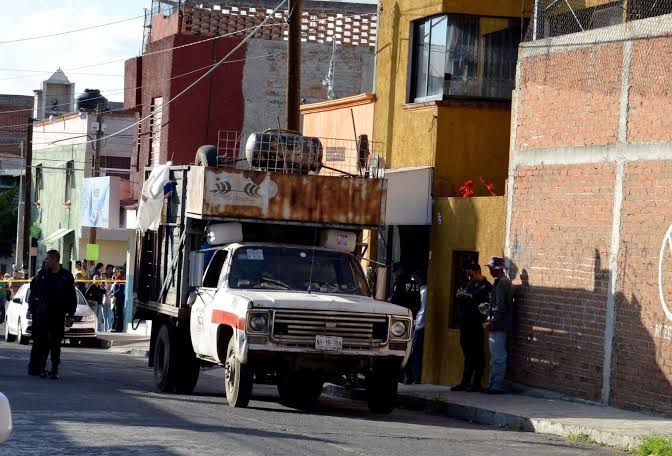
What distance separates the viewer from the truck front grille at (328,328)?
1496 centimetres

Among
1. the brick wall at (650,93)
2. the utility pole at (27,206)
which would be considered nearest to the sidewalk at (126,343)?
the utility pole at (27,206)

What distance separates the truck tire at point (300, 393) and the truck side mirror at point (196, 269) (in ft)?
5.56

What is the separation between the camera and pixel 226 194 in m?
16.6

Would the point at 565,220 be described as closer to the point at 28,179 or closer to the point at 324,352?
the point at 324,352

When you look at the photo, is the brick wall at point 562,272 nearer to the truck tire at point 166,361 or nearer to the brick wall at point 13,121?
the truck tire at point 166,361

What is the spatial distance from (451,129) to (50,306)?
780cm

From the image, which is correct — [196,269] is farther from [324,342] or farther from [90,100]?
[90,100]

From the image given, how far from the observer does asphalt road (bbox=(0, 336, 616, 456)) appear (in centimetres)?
1129

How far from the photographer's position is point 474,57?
2341 cm

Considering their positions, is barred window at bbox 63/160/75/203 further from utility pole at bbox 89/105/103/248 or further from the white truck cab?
the white truck cab

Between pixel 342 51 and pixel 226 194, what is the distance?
75.8ft

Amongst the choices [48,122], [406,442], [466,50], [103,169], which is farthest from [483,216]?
[48,122]

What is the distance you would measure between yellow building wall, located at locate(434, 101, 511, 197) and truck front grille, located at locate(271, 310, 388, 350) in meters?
7.77

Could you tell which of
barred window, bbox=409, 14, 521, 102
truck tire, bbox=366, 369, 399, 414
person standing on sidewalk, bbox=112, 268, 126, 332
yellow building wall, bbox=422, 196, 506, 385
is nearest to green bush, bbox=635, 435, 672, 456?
truck tire, bbox=366, 369, 399, 414
